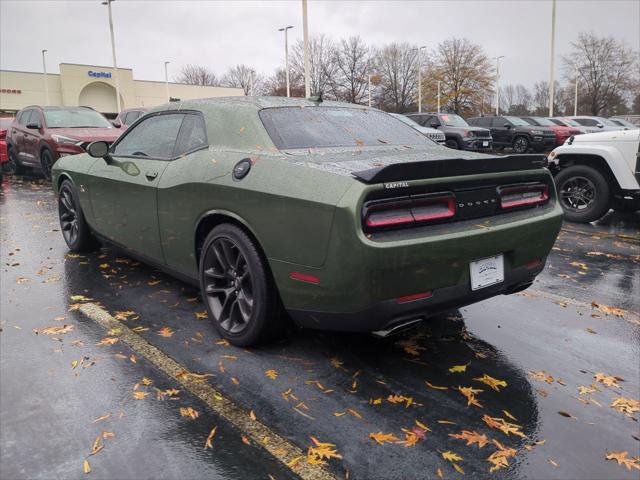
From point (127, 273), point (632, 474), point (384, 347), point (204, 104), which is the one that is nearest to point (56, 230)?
point (127, 273)

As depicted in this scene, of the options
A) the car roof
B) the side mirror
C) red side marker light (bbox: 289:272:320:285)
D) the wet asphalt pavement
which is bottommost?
the wet asphalt pavement

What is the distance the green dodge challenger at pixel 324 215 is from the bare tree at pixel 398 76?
65.2 meters

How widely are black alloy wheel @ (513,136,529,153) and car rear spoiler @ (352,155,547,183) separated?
2104 centimetres

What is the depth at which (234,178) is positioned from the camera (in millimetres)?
3336

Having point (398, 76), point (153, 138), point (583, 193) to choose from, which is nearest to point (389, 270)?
point (153, 138)

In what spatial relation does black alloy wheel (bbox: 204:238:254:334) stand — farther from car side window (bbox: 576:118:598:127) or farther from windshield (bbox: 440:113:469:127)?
car side window (bbox: 576:118:598:127)

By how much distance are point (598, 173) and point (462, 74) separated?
60.1 m

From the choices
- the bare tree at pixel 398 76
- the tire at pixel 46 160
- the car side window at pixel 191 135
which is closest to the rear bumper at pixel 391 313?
the car side window at pixel 191 135

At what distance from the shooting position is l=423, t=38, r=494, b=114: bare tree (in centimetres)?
6350

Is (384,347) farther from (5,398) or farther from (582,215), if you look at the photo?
(582,215)

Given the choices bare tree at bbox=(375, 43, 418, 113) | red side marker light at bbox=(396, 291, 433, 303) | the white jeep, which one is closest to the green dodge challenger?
red side marker light at bbox=(396, 291, 433, 303)

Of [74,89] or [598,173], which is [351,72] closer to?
[74,89]

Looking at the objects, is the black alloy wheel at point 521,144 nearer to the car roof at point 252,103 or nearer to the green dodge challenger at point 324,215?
the green dodge challenger at point 324,215

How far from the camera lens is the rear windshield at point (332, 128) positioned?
3.52m
